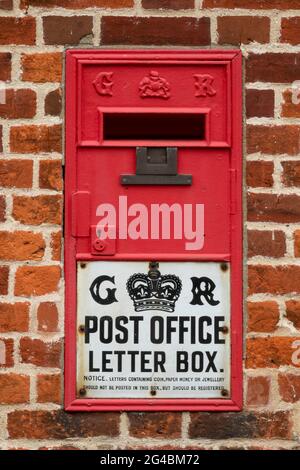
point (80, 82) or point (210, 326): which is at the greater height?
point (80, 82)

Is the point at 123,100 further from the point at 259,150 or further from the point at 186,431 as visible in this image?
the point at 186,431

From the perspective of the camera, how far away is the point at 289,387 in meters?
2.78

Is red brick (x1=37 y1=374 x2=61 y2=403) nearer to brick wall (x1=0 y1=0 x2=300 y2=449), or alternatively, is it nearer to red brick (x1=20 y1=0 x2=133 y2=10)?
brick wall (x1=0 y1=0 x2=300 y2=449)

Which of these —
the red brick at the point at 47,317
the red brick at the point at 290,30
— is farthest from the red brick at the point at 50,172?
the red brick at the point at 290,30

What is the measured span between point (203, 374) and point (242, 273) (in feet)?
1.19

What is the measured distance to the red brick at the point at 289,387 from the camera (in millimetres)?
2775

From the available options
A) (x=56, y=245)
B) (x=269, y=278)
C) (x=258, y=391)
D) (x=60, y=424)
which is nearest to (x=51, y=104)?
(x=56, y=245)

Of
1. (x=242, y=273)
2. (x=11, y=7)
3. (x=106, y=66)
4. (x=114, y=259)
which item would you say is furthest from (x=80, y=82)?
(x=242, y=273)

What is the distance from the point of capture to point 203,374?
2.76m


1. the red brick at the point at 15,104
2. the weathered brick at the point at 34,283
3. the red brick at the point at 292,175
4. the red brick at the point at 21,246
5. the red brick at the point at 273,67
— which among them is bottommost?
the weathered brick at the point at 34,283

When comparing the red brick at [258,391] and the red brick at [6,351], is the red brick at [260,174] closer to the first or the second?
the red brick at [258,391]

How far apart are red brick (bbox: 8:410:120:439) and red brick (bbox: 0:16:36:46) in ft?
4.09

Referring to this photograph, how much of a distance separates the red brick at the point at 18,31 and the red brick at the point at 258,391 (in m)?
1.36

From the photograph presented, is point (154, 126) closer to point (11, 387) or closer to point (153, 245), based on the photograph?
point (153, 245)
